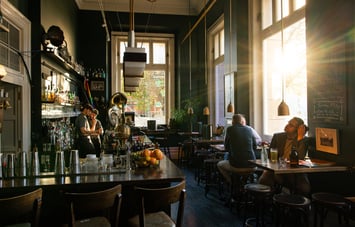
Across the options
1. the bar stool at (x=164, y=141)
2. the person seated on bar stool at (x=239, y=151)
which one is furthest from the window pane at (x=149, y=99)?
the person seated on bar stool at (x=239, y=151)

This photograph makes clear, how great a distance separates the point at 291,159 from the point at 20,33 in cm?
408

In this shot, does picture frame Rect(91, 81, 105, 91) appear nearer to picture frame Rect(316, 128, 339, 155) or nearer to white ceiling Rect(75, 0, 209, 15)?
white ceiling Rect(75, 0, 209, 15)

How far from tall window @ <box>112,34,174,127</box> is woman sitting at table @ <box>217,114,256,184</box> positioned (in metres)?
5.27

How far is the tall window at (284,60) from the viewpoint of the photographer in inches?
175

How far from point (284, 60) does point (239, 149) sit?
5.83 ft

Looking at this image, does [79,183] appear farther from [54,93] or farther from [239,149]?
[54,93]

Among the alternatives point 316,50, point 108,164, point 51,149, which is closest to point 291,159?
point 316,50

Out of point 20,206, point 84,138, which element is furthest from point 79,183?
point 84,138

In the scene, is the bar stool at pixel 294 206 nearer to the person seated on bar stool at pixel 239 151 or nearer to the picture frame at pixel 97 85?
the person seated on bar stool at pixel 239 151

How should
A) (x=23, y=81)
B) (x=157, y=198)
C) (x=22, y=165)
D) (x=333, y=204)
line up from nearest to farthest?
(x=157, y=198)
(x=22, y=165)
(x=333, y=204)
(x=23, y=81)

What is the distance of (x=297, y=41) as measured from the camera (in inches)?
180

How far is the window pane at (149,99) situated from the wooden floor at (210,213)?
453 cm

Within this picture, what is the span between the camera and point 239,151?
4.23 m

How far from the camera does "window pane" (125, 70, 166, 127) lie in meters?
9.34
